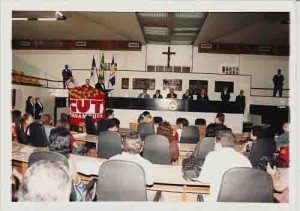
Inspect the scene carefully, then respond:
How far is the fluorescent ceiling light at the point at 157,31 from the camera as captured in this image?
332 inches

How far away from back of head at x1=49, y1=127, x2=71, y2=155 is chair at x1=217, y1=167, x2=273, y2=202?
139cm

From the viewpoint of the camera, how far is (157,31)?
8.80 meters

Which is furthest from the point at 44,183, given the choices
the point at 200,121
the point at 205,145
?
the point at 200,121

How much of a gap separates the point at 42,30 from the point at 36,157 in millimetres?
6761

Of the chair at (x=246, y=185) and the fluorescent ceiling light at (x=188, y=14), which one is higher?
the fluorescent ceiling light at (x=188, y=14)

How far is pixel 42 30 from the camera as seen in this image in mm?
8383

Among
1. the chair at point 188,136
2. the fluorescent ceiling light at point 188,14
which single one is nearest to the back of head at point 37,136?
the chair at point 188,136

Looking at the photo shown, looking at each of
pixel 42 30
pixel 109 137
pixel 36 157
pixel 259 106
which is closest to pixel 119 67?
pixel 42 30

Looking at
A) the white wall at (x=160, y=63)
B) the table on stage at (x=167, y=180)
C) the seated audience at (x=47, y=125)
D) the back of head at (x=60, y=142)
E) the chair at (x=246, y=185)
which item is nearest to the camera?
the chair at (x=246, y=185)

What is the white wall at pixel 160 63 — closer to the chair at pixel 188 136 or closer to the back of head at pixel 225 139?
the chair at pixel 188 136

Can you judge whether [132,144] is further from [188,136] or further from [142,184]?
[188,136]

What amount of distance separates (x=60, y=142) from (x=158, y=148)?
940mm

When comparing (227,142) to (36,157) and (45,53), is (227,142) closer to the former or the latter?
(36,157)

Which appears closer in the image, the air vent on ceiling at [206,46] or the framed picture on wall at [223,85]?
the framed picture on wall at [223,85]
